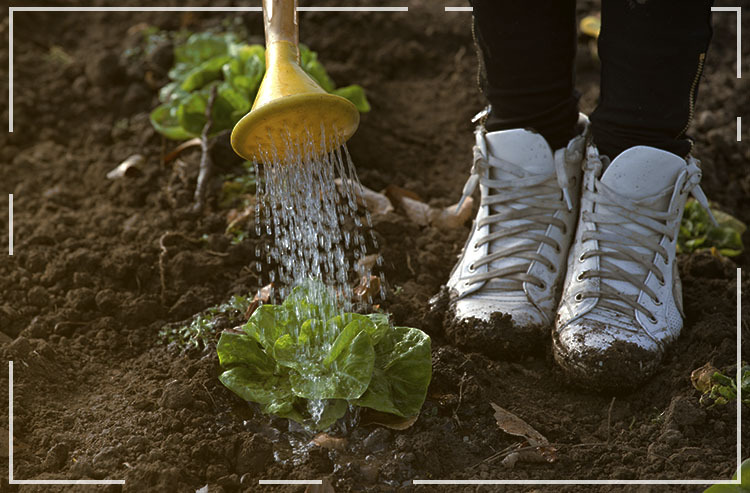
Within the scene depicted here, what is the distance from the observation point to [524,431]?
203 cm

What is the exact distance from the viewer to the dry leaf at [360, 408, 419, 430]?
2016 millimetres

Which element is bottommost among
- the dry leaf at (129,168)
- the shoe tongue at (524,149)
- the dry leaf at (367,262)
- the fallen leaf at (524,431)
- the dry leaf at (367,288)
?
the fallen leaf at (524,431)

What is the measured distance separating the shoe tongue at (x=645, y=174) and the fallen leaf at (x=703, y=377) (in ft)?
1.51

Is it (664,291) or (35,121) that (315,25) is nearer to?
(35,121)


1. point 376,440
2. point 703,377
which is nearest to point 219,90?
point 376,440

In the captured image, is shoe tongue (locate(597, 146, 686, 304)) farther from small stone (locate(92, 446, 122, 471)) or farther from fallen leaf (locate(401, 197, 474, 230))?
small stone (locate(92, 446, 122, 471))

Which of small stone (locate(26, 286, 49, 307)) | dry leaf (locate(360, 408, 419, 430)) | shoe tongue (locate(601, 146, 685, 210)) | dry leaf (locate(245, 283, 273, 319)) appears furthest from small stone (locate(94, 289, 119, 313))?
shoe tongue (locate(601, 146, 685, 210))

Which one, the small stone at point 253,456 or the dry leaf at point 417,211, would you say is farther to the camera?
the dry leaf at point 417,211

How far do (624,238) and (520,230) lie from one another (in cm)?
29

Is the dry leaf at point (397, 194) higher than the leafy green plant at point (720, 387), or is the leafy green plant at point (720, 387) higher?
the dry leaf at point (397, 194)

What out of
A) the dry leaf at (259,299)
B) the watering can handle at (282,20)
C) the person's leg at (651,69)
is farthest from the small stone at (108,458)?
the person's leg at (651,69)

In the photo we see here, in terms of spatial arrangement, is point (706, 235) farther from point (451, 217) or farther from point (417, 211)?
point (417, 211)

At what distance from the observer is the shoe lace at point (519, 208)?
7.79 ft

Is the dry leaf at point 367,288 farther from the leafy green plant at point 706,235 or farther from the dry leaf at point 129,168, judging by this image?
the dry leaf at point 129,168
